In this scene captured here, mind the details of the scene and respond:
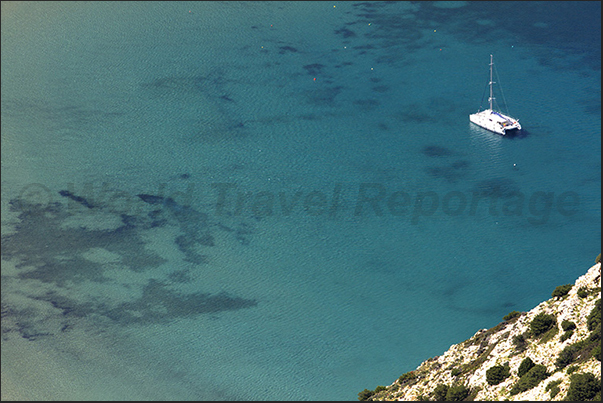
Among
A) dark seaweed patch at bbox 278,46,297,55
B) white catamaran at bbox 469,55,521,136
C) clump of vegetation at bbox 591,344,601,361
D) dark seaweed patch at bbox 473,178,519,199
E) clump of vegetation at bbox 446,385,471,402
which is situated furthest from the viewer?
dark seaweed patch at bbox 278,46,297,55

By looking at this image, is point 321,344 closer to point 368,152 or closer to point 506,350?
point 506,350

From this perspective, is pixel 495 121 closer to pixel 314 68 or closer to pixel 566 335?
pixel 314 68

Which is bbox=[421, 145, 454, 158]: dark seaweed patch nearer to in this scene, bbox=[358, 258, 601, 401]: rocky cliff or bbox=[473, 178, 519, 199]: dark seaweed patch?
bbox=[473, 178, 519, 199]: dark seaweed patch

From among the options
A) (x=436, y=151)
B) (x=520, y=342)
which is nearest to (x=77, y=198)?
(x=436, y=151)

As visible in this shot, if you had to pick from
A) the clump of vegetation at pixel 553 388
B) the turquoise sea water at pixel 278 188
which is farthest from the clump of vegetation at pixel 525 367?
the turquoise sea water at pixel 278 188

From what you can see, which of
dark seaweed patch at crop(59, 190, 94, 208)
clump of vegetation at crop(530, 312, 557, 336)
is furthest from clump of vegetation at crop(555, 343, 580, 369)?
dark seaweed patch at crop(59, 190, 94, 208)
